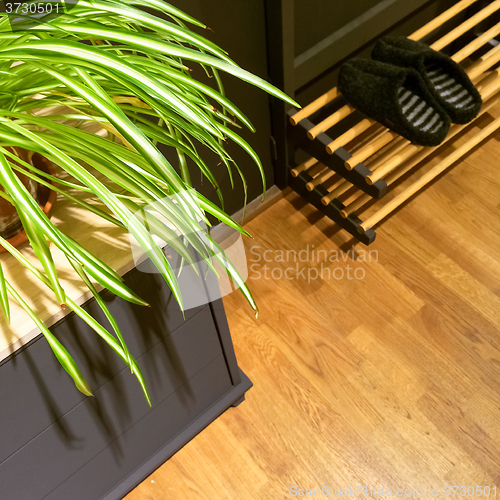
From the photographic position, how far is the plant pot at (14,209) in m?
0.62

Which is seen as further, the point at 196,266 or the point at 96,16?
the point at 196,266

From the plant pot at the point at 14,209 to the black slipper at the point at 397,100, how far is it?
825mm

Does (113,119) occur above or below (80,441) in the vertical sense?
above

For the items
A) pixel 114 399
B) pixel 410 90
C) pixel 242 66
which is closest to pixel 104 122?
pixel 114 399

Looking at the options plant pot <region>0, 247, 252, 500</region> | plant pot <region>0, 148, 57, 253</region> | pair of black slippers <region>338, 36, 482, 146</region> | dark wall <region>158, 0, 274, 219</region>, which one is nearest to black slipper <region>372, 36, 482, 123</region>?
pair of black slippers <region>338, 36, 482, 146</region>

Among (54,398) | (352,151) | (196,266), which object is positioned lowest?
(352,151)

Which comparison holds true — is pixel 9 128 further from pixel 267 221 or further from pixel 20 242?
pixel 267 221

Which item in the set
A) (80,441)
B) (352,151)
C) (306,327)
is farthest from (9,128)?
(352,151)

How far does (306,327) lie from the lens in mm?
1373

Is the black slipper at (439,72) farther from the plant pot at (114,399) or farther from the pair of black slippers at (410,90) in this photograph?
the plant pot at (114,399)

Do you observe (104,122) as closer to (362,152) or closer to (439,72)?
(362,152)

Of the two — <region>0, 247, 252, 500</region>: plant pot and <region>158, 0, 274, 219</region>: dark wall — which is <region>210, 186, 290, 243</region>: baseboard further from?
<region>0, 247, 252, 500</region>: plant pot

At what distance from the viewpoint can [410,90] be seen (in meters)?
1.26

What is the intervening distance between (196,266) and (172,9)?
1.10 ft
